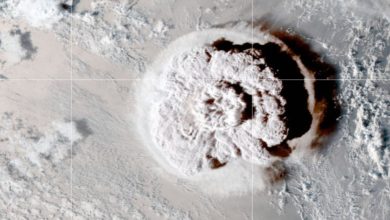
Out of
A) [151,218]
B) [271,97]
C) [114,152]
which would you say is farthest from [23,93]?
[271,97]

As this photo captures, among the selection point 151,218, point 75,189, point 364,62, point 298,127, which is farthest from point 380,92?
point 75,189

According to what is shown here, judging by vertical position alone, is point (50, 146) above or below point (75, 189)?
above

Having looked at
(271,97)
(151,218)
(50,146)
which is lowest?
(151,218)

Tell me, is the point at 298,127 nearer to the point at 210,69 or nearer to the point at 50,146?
the point at 210,69

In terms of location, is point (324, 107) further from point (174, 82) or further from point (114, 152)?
point (114, 152)

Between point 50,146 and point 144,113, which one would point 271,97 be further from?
point 50,146

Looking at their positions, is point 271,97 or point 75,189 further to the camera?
point 75,189

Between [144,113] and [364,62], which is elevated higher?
[364,62]

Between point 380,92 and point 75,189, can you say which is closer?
point 380,92

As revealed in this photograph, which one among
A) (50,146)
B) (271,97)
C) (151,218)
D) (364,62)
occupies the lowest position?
(151,218)
